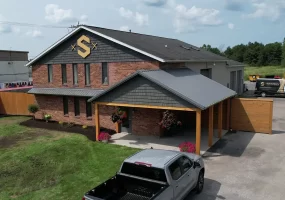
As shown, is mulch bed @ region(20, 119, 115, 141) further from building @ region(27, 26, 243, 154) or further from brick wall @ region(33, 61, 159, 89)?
brick wall @ region(33, 61, 159, 89)

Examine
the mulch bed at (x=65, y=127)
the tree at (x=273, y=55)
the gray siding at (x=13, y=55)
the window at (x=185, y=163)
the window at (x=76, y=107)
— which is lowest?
the mulch bed at (x=65, y=127)

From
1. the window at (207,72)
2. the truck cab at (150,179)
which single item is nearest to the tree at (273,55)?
the window at (207,72)

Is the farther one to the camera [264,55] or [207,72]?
[264,55]

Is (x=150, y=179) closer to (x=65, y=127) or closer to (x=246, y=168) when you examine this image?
(x=246, y=168)

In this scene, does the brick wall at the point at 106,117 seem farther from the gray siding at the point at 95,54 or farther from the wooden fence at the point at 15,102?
the wooden fence at the point at 15,102

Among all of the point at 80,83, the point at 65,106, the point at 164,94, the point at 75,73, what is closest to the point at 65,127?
the point at 65,106

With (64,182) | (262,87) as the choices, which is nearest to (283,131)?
(64,182)

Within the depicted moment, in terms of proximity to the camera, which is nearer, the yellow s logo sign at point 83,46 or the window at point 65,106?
the yellow s logo sign at point 83,46

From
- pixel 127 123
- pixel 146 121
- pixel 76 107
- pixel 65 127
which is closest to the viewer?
pixel 146 121
